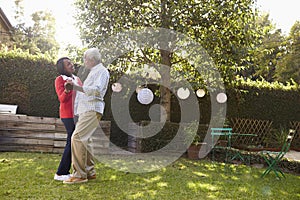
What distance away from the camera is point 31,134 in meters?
5.97

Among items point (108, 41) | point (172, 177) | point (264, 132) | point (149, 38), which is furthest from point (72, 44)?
point (264, 132)

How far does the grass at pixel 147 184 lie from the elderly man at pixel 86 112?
0.20 metres

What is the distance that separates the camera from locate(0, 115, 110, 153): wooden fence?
5867mm

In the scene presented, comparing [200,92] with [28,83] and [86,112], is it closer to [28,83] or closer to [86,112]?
[28,83]

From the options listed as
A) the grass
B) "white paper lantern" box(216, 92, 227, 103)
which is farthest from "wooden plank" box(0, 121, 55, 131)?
"white paper lantern" box(216, 92, 227, 103)

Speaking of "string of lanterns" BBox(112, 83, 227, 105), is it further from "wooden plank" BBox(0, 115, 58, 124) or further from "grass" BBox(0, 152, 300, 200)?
"grass" BBox(0, 152, 300, 200)

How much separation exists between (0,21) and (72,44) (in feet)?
50.1

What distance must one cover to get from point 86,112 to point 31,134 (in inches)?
111

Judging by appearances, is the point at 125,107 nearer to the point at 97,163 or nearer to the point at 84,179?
the point at 97,163

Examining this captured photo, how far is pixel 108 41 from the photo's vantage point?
22.5ft

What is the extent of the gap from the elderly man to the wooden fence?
2.55 metres

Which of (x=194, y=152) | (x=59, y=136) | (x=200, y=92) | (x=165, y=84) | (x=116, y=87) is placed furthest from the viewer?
(x=200, y=92)

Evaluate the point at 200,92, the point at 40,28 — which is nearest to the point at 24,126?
the point at 200,92

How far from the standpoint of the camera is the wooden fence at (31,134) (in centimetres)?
587
